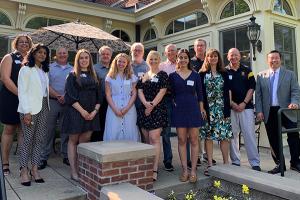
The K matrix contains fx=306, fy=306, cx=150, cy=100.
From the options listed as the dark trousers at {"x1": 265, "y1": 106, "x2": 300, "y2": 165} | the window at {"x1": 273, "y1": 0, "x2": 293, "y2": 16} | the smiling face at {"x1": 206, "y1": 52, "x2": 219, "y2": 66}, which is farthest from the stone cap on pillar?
the window at {"x1": 273, "y1": 0, "x2": 293, "y2": 16}

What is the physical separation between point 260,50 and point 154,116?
3710 millimetres

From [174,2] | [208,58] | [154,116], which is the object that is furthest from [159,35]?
[154,116]

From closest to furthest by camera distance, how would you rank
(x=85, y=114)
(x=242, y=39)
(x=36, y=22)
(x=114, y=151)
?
(x=114, y=151)
(x=85, y=114)
(x=242, y=39)
(x=36, y=22)

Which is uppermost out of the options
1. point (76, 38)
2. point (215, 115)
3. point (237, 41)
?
point (237, 41)

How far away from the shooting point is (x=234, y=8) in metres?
6.92

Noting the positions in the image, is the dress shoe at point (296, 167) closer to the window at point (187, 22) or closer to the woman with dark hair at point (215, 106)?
the woman with dark hair at point (215, 106)

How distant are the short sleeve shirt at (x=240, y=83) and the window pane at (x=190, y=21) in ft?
12.9

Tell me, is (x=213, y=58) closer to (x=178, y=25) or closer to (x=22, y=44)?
(x=22, y=44)

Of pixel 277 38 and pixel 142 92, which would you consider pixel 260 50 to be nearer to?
pixel 277 38

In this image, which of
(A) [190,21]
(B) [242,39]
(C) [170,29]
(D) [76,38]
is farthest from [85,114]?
(C) [170,29]

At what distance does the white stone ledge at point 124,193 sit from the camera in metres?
2.66

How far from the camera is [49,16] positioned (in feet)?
27.0

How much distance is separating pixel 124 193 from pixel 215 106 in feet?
5.91

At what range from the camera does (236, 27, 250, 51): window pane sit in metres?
6.68
